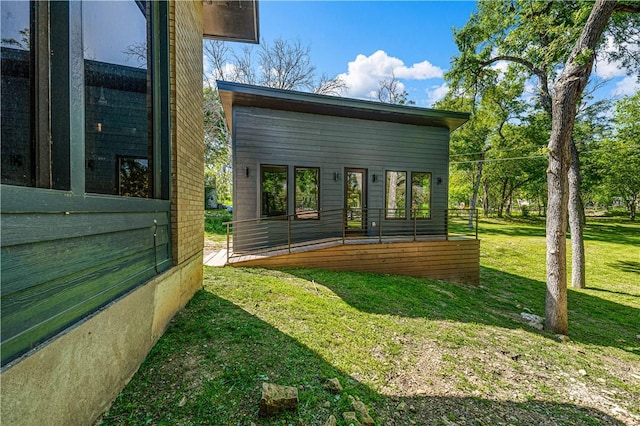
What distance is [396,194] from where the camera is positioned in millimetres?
9180

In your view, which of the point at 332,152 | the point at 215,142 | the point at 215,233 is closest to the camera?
the point at 332,152

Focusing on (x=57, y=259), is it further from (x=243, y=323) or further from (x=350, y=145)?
(x=350, y=145)

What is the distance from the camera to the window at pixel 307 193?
8.09 metres

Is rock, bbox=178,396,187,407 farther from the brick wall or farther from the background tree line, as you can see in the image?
the background tree line

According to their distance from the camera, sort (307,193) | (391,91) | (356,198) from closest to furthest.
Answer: (307,193) → (356,198) → (391,91)

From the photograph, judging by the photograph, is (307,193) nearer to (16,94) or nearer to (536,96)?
(16,94)

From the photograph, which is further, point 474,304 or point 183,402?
point 474,304

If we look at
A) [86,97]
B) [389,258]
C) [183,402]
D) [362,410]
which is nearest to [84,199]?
[86,97]

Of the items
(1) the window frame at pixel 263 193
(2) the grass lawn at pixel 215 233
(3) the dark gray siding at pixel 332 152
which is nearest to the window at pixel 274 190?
(1) the window frame at pixel 263 193

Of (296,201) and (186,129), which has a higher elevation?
(186,129)

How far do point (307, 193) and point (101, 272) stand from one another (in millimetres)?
6434

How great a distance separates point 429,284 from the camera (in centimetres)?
706

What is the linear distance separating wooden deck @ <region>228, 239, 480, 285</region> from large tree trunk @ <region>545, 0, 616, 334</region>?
96.8 inches

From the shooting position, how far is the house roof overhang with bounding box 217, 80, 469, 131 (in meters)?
6.92
